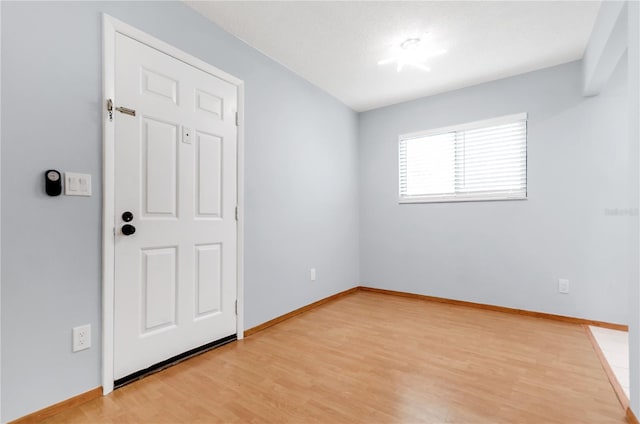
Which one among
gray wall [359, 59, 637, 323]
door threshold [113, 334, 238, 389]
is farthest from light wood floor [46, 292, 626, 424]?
gray wall [359, 59, 637, 323]

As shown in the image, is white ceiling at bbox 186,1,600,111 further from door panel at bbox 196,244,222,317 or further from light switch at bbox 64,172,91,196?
door panel at bbox 196,244,222,317

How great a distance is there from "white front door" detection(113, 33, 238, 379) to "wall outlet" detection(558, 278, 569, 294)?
10.5ft

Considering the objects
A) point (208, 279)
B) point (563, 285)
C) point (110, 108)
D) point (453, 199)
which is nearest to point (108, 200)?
point (110, 108)

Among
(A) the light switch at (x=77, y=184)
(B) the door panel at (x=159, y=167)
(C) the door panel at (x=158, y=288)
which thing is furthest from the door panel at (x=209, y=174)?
(A) the light switch at (x=77, y=184)

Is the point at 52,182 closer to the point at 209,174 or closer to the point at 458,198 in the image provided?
the point at 209,174

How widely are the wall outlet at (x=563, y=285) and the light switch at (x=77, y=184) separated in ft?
13.3

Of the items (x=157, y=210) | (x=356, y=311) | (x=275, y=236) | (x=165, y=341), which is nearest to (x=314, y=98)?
(x=275, y=236)

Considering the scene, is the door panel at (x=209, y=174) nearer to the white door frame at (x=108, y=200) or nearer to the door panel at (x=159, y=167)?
the door panel at (x=159, y=167)

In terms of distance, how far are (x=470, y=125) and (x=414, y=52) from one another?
1259 millimetres

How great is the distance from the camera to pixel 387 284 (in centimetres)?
416

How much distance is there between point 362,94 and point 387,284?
8.37ft

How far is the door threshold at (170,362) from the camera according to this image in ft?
6.07

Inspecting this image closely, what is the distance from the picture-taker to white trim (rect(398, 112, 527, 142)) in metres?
3.27

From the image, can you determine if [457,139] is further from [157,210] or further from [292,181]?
[157,210]
